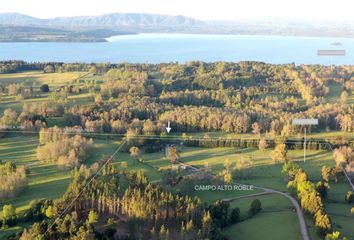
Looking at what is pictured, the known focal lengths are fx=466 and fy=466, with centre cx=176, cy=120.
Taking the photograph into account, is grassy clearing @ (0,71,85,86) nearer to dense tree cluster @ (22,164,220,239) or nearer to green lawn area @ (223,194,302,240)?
dense tree cluster @ (22,164,220,239)

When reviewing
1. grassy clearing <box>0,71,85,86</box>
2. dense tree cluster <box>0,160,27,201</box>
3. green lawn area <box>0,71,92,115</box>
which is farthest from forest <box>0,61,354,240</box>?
grassy clearing <box>0,71,85,86</box>

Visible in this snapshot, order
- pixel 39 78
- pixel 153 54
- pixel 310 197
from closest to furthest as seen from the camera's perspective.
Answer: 1. pixel 310 197
2. pixel 39 78
3. pixel 153 54

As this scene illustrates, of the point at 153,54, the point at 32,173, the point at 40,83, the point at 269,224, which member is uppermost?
the point at 153,54

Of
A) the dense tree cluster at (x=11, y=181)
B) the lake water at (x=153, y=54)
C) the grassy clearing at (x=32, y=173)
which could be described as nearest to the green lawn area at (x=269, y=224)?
the grassy clearing at (x=32, y=173)

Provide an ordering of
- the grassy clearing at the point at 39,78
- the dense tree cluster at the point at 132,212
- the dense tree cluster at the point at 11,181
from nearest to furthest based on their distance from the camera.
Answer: the dense tree cluster at the point at 132,212, the dense tree cluster at the point at 11,181, the grassy clearing at the point at 39,78

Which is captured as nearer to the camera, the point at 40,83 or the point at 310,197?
the point at 310,197

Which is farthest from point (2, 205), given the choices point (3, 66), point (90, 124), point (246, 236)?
point (3, 66)

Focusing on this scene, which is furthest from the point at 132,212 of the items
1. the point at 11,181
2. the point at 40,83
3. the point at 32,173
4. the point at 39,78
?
the point at 39,78

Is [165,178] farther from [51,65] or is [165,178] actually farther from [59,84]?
[51,65]

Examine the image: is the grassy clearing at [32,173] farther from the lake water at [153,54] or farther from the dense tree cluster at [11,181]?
the lake water at [153,54]

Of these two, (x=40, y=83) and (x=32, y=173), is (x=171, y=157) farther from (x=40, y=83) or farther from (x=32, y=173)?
(x=40, y=83)

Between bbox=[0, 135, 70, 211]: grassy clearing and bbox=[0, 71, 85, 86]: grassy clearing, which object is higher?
bbox=[0, 71, 85, 86]: grassy clearing

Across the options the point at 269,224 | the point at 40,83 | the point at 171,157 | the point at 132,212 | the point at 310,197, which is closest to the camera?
the point at 132,212
